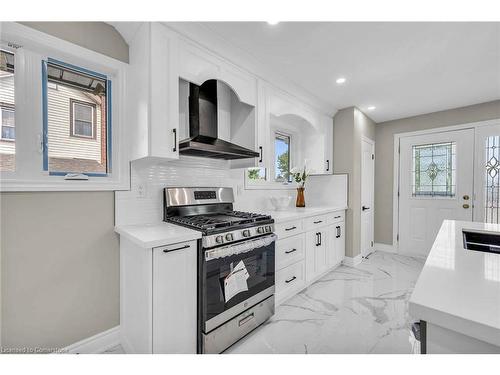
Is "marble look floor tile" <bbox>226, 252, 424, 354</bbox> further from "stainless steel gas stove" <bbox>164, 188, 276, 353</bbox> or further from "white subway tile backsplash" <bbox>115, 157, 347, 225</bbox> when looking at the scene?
"white subway tile backsplash" <bbox>115, 157, 347, 225</bbox>

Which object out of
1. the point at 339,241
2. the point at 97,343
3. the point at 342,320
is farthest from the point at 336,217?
the point at 97,343

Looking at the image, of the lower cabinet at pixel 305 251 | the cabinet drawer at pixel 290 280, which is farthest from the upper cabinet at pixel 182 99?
the cabinet drawer at pixel 290 280

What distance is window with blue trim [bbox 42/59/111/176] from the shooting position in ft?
5.32

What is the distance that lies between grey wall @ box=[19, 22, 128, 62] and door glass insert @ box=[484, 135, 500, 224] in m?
4.69

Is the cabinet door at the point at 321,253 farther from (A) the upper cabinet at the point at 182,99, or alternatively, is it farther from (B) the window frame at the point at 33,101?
(B) the window frame at the point at 33,101

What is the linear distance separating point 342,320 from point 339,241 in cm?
148

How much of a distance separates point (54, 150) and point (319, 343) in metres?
2.39

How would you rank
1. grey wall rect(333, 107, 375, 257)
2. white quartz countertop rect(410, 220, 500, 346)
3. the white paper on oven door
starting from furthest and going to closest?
grey wall rect(333, 107, 375, 257) < the white paper on oven door < white quartz countertop rect(410, 220, 500, 346)

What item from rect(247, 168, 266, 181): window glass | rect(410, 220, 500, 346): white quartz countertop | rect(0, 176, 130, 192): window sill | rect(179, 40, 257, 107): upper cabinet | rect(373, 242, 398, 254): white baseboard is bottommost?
rect(373, 242, 398, 254): white baseboard

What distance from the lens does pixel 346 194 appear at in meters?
3.61

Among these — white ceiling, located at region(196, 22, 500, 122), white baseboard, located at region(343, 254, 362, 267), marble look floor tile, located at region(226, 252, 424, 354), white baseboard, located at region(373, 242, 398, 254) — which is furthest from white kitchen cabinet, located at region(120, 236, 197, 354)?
white baseboard, located at region(373, 242, 398, 254)

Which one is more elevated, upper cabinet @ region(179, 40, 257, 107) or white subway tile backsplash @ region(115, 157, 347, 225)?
upper cabinet @ region(179, 40, 257, 107)

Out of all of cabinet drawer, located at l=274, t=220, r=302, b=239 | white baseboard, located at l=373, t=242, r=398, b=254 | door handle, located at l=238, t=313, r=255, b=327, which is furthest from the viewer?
white baseboard, located at l=373, t=242, r=398, b=254
